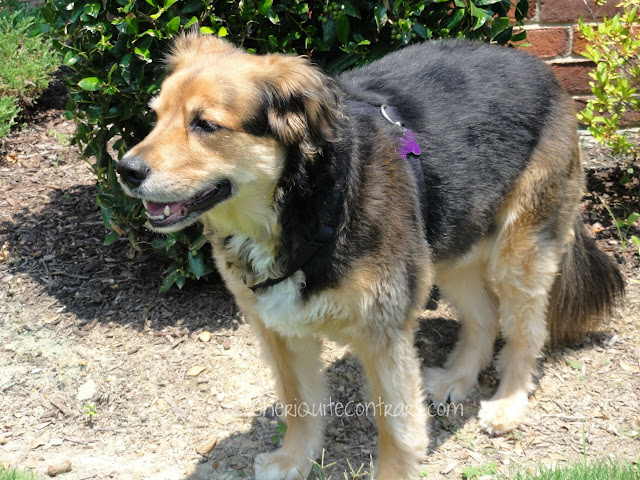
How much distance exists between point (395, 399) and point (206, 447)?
110 centimetres

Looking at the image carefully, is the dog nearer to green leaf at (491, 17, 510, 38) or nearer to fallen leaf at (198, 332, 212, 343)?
green leaf at (491, 17, 510, 38)

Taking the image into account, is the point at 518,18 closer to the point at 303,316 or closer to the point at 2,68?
the point at 303,316

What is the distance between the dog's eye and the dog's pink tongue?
0.29 metres

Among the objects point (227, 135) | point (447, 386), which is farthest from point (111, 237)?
point (447, 386)

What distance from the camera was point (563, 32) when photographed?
482cm

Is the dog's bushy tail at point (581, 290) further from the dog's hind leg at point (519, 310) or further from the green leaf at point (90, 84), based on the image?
the green leaf at point (90, 84)

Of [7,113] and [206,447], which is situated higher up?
[7,113]

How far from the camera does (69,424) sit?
3.68m

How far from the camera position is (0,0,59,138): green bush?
5.73 metres

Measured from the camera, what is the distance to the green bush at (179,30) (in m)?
3.66

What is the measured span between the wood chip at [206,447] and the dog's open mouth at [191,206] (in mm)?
1431

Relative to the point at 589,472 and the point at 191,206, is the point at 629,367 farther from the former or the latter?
the point at 191,206

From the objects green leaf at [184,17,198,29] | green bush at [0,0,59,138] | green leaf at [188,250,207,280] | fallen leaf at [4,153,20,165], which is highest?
green leaf at [184,17,198,29]

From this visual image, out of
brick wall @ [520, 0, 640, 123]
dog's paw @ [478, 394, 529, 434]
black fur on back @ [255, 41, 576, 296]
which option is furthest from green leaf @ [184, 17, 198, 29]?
dog's paw @ [478, 394, 529, 434]
